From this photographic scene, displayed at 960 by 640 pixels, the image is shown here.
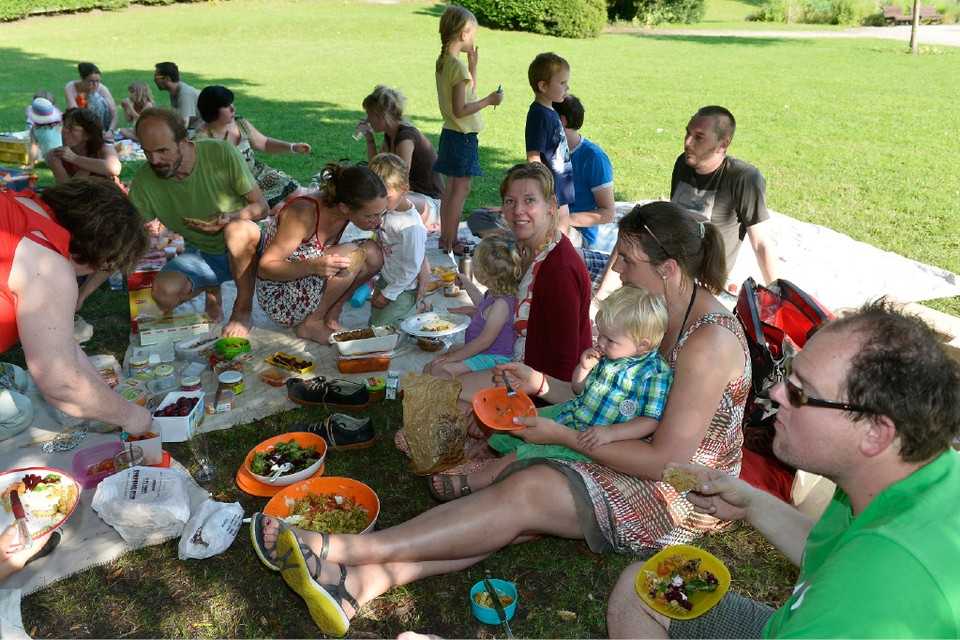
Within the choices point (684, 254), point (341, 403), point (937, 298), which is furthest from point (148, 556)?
point (937, 298)

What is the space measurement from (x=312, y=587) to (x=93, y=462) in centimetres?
175

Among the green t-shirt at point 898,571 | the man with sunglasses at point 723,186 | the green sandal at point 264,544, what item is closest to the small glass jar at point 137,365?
the green sandal at point 264,544

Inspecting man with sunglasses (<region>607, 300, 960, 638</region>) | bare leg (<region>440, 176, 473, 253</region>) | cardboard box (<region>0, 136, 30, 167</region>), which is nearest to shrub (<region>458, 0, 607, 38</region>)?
cardboard box (<region>0, 136, 30, 167</region>)

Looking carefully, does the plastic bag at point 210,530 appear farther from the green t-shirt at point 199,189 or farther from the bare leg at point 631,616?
the green t-shirt at point 199,189

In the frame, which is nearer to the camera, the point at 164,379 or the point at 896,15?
the point at 164,379

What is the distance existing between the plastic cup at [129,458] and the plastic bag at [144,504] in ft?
0.47

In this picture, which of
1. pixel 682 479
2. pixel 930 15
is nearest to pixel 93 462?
pixel 682 479

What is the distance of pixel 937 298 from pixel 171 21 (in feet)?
94.4

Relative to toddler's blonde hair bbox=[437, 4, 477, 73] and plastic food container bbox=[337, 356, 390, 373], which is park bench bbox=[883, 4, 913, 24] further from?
plastic food container bbox=[337, 356, 390, 373]

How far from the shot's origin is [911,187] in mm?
9445

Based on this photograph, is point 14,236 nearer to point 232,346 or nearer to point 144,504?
point 144,504

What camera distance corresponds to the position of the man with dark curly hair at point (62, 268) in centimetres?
286

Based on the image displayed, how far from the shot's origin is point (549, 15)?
2777cm

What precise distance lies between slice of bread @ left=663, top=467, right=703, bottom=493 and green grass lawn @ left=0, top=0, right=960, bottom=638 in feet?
2.72
